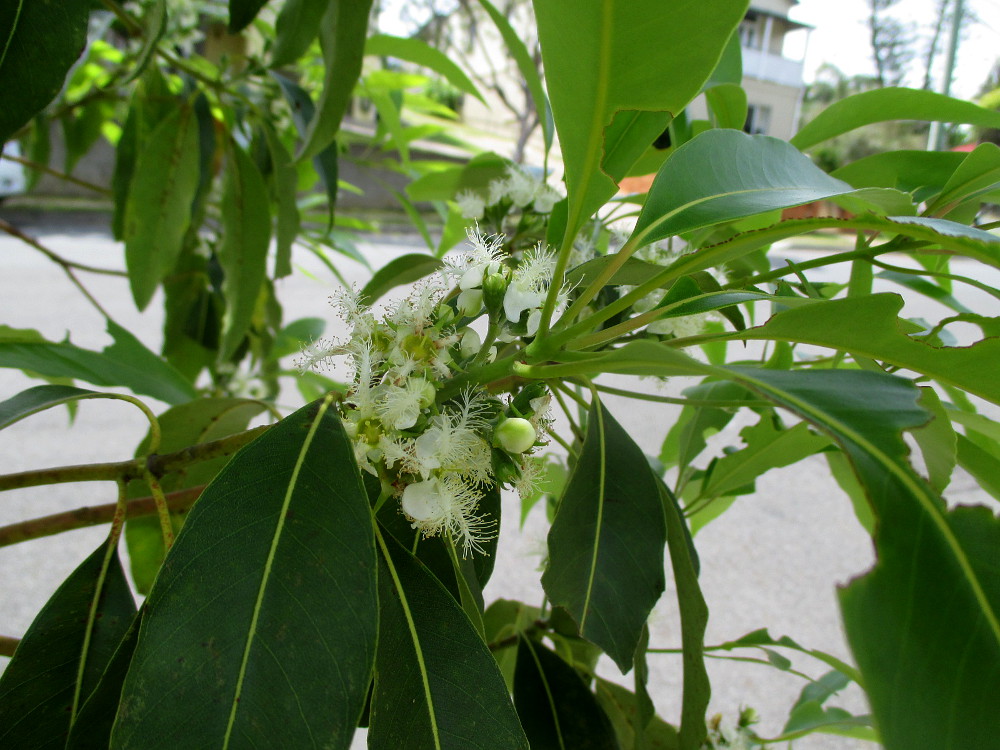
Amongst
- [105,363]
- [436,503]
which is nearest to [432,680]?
[436,503]

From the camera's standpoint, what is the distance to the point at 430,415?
1.19 ft

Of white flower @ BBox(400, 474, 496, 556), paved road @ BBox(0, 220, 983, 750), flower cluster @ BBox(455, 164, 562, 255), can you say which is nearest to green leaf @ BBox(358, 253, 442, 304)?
flower cluster @ BBox(455, 164, 562, 255)

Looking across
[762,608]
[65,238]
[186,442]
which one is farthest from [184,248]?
[65,238]

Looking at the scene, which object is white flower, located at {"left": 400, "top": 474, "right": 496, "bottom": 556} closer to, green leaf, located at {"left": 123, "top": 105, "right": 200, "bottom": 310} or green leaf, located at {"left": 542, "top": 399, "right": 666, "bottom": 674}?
green leaf, located at {"left": 542, "top": 399, "right": 666, "bottom": 674}

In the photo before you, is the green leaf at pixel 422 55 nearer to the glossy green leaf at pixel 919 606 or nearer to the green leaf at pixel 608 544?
the green leaf at pixel 608 544

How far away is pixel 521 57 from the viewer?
0.61m

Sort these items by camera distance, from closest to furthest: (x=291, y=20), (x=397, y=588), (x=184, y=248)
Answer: (x=397, y=588)
(x=291, y=20)
(x=184, y=248)

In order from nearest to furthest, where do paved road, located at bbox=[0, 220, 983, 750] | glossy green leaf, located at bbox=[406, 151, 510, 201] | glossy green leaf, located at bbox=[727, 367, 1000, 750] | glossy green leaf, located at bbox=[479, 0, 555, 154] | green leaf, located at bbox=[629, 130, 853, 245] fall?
1. glossy green leaf, located at bbox=[727, 367, 1000, 750]
2. green leaf, located at bbox=[629, 130, 853, 245]
3. glossy green leaf, located at bbox=[479, 0, 555, 154]
4. glossy green leaf, located at bbox=[406, 151, 510, 201]
5. paved road, located at bbox=[0, 220, 983, 750]

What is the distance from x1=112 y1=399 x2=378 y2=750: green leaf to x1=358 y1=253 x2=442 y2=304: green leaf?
326 mm

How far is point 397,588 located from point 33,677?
0.20 meters

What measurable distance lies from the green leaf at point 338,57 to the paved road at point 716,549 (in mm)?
713

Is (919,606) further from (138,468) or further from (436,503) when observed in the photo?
(138,468)

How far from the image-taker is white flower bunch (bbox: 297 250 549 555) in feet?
1.17

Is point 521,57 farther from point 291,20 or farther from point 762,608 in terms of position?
point 762,608
